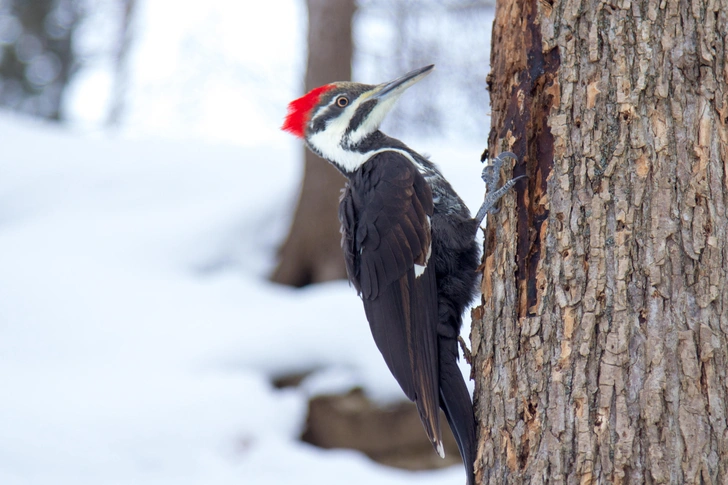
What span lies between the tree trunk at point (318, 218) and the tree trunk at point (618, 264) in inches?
140

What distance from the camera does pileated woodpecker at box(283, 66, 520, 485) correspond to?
2260 millimetres

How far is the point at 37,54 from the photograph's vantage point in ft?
38.3

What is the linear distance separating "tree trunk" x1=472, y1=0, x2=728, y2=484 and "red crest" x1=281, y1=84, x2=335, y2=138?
1.27 metres

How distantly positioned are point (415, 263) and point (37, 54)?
1127 centimetres

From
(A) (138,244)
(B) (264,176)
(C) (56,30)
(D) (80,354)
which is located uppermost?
(C) (56,30)

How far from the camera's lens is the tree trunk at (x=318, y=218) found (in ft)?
17.9

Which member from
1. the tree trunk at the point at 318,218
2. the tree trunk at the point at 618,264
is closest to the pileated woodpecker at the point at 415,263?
the tree trunk at the point at 618,264

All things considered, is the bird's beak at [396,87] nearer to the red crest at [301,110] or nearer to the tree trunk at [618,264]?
the red crest at [301,110]

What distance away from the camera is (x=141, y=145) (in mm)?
7098

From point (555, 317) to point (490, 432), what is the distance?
1.28ft

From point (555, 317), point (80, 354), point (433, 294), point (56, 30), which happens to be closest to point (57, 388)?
point (80, 354)

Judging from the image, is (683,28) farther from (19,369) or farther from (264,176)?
(264,176)

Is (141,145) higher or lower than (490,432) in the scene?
higher

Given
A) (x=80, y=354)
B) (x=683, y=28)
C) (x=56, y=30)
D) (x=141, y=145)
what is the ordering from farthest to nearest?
(x=56, y=30), (x=141, y=145), (x=80, y=354), (x=683, y=28)
